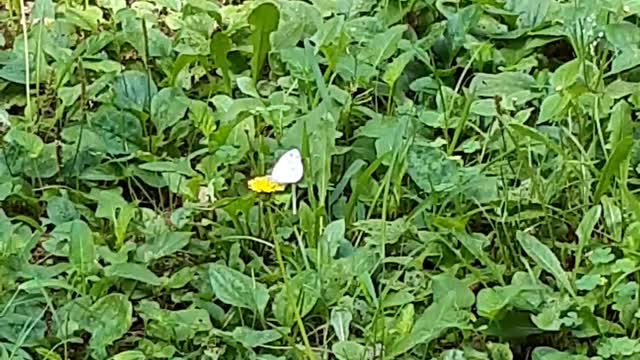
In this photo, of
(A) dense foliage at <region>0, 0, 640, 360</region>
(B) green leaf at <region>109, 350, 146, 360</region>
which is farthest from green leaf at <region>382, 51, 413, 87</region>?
(B) green leaf at <region>109, 350, 146, 360</region>

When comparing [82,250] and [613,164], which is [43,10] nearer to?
[82,250]

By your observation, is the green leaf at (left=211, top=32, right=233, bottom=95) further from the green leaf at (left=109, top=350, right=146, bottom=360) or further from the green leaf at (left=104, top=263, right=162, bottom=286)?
the green leaf at (left=109, top=350, right=146, bottom=360)

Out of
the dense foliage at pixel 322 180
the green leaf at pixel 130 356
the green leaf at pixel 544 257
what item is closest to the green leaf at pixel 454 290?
the dense foliage at pixel 322 180

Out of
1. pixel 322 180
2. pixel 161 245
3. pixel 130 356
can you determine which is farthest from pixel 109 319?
pixel 322 180

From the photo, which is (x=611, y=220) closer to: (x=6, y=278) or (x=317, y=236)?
(x=317, y=236)

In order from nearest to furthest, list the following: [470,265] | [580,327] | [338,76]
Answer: [580,327] → [470,265] → [338,76]

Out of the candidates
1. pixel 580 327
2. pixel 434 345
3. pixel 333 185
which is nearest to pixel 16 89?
pixel 333 185
